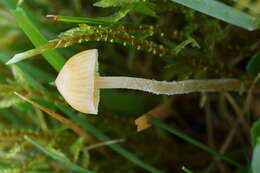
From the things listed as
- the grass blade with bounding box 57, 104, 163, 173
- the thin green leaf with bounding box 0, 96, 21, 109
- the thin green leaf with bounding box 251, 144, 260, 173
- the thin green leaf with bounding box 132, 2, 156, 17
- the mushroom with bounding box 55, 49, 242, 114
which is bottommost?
the grass blade with bounding box 57, 104, 163, 173

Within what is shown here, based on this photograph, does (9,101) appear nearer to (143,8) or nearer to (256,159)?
(143,8)

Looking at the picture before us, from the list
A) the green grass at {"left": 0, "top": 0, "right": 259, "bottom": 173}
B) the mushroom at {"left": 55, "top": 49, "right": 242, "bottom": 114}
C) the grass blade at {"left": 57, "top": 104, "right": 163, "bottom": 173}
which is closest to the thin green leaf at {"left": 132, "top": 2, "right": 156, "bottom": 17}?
the green grass at {"left": 0, "top": 0, "right": 259, "bottom": 173}

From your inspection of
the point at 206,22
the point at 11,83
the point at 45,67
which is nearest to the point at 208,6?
the point at 206,22

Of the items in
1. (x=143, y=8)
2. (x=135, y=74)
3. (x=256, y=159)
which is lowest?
(x=135, y=74)

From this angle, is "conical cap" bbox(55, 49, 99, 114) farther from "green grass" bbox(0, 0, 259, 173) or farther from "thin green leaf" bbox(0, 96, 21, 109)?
"thin green leaf" bbox(0, 96, 21, 109)

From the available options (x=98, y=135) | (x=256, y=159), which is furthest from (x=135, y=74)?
(x=256, y=159)

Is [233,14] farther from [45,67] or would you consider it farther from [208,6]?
[45,67]
